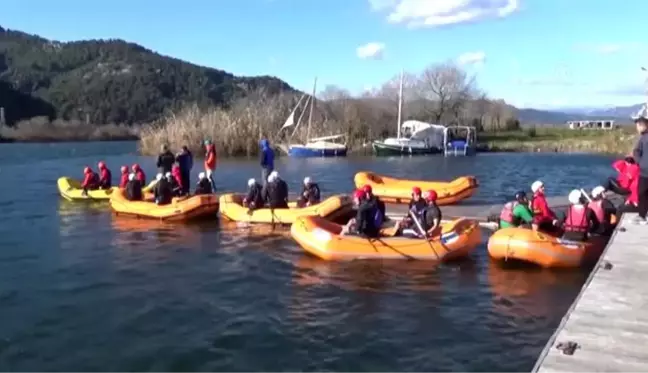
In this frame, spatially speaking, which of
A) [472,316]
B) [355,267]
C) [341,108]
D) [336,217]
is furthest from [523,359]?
[341,108]

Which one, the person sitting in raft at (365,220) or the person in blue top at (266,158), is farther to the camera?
the person in blue top at (266,158)

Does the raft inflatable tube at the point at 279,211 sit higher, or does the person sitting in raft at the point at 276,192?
the person sitting in raft at the point at 276,192

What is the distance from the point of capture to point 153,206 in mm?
22312

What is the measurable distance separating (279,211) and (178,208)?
352 centimetres

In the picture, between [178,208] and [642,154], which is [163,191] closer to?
[178,208]

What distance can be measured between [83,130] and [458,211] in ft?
379

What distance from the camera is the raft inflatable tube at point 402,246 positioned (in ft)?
51.2

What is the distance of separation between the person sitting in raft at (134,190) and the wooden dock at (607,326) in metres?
15.7

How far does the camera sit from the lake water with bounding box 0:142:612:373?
34.3 feet

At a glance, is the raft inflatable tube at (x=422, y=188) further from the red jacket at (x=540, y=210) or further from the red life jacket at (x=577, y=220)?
the red life jacket at (x=577, y=220)

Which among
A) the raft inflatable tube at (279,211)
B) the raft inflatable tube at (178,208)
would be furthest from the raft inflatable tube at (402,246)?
the raft inflatable tube at (178,208)

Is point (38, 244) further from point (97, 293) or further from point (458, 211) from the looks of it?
point (458, 211)

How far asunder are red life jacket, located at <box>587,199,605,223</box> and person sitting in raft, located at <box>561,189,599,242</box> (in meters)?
0.08

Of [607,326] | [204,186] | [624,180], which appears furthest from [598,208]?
[204,186]
